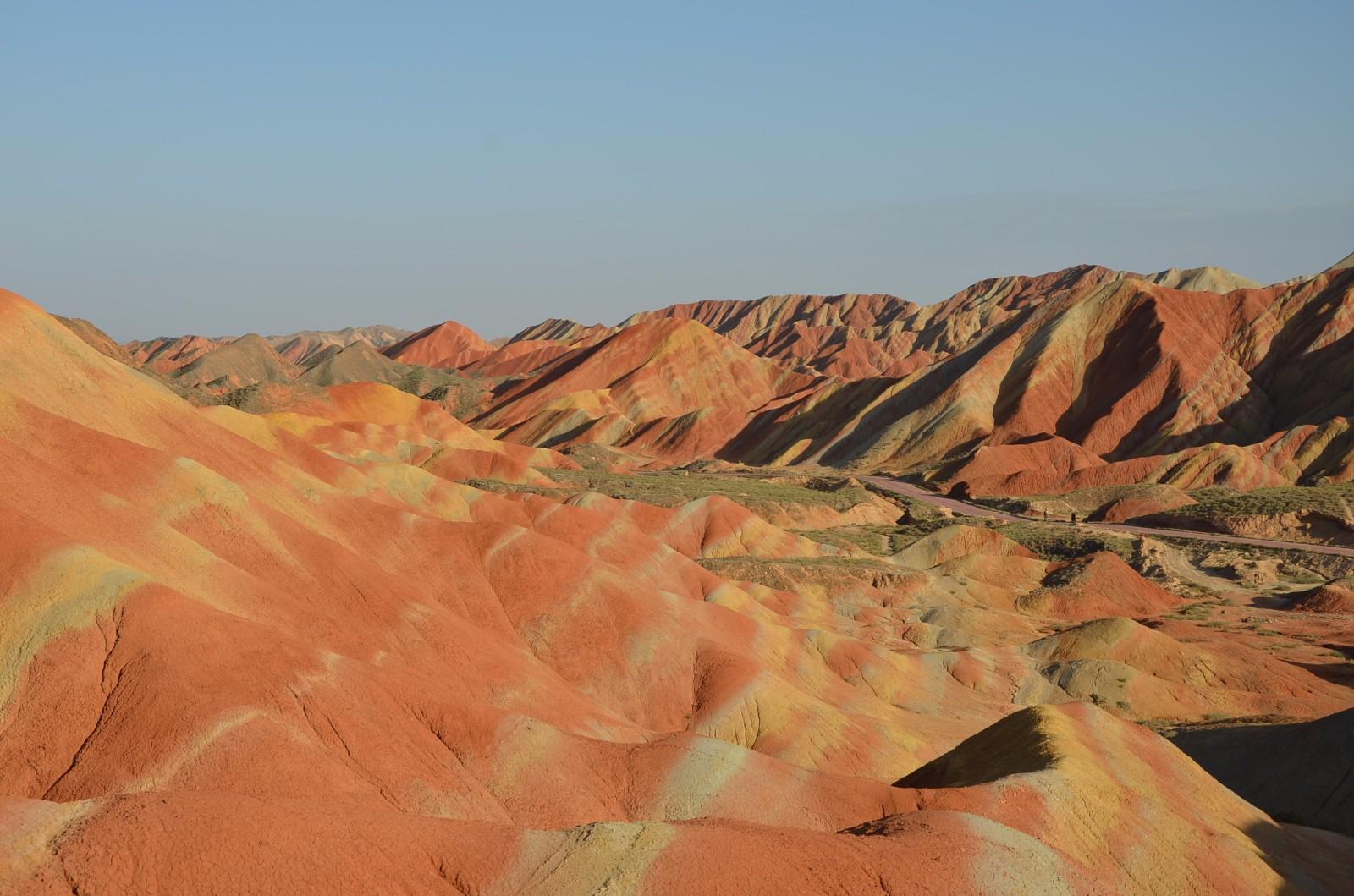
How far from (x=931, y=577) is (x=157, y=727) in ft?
191

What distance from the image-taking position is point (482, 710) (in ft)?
92.3

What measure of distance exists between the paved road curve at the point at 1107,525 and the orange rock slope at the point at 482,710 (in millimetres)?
36023

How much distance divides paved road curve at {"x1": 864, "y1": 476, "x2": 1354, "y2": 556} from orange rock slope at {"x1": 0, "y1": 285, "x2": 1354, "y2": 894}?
36.0 metres

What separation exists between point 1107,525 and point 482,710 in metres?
84.5

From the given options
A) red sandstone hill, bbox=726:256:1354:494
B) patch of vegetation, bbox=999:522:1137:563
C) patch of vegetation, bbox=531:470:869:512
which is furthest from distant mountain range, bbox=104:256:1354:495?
patch of vegetation, bbox=999:522:1137:563

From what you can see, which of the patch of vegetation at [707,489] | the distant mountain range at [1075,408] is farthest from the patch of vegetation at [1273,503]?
the patch of vegetation at [707,489]

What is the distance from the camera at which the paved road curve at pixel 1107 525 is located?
8850 centimetres

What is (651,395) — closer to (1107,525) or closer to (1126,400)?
(1126,400)

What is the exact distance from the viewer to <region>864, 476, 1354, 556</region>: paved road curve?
3484 inches

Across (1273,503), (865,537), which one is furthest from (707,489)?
(1273,503)

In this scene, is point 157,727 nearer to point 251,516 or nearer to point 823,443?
point 251,516

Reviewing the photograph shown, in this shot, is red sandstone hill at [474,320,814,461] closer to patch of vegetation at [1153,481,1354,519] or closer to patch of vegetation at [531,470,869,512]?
patch of vegetation at [531,470,869,512]

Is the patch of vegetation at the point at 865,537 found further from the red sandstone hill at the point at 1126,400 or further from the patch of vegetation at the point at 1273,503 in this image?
the red sandstone hill at the point at 1126,400

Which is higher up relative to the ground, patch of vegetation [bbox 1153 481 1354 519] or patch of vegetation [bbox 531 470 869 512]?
patch of vegetation [bbox 1153 481 1354 519]
